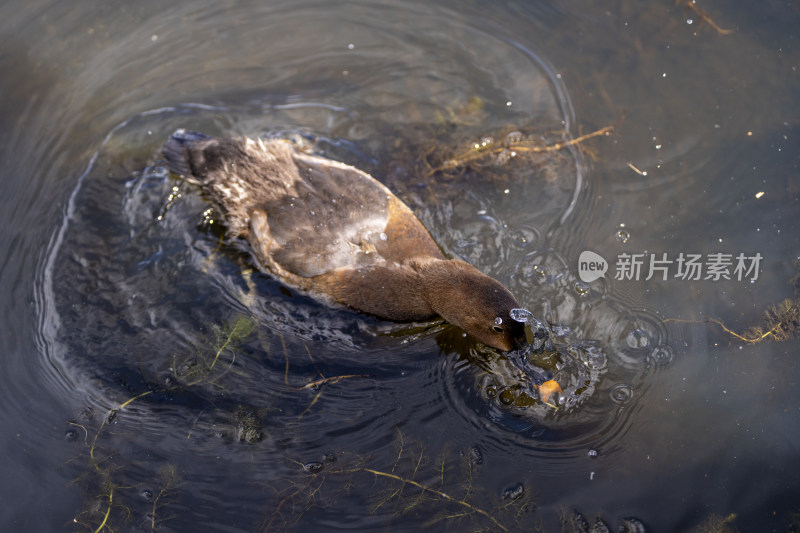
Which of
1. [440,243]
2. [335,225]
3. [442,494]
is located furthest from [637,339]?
[335,225]

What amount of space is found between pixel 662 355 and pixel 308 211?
2677 mm

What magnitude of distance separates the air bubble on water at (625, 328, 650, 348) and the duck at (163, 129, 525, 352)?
36.6 inches

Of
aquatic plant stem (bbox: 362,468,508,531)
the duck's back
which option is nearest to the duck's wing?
the duck's back

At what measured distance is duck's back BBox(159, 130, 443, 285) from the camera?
4.34 m

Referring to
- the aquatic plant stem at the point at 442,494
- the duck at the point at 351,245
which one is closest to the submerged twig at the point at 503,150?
the duck at the point at 351,245

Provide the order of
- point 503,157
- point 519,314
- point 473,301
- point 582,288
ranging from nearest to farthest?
point 519,314 < point 473,301 < point 582,288 < point 503,157

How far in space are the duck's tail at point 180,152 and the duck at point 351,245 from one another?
A: 1.38 feet

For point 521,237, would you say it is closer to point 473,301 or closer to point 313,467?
point 473,301

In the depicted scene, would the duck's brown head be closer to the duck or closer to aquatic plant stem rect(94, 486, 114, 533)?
the duck

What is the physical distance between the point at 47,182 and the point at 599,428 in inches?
188

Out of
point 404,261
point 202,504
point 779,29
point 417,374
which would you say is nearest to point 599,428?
point 417,374

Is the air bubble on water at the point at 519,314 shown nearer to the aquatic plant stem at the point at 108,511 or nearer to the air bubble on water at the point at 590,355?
the air bubble on water at the point at 590,355

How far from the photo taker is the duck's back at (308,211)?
14.2 feet

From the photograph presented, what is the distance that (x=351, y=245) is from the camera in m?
4.34
